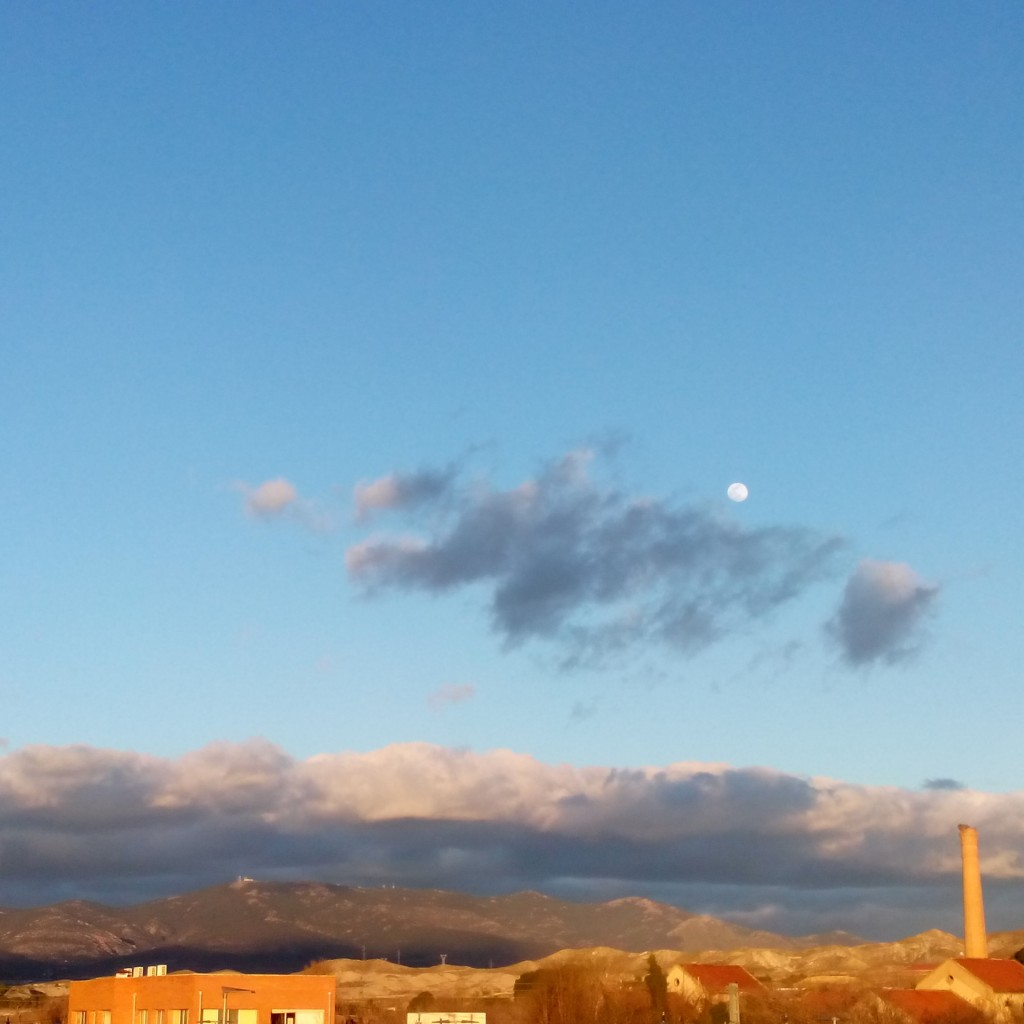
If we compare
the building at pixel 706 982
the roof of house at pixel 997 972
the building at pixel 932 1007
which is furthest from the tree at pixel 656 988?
the roof of house at pixel 997 972

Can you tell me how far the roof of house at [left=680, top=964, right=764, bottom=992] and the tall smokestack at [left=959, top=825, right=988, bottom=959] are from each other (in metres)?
27.3

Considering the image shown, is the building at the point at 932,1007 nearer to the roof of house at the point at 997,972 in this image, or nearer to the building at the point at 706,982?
the roof of house at the point at 997,972

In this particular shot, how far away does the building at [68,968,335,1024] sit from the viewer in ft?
330

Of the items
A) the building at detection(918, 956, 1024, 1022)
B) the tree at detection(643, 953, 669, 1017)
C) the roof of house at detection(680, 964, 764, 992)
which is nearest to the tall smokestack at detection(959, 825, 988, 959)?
the building at detection(918, 956, 1024, 1022)

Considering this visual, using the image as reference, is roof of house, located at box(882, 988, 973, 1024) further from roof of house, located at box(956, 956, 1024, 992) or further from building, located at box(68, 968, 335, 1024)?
building, located at box(68, 968, 335, 1024)

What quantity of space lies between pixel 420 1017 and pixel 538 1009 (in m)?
32.1

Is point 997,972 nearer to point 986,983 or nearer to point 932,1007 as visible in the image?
point 986,983

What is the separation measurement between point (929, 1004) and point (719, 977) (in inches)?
920

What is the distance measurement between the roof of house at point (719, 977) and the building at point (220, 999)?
57.6m

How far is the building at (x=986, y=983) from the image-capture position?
14025 cm

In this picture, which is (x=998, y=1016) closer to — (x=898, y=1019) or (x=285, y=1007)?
(x=898, y=1019)

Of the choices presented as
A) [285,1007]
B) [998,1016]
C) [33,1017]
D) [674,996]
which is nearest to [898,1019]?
[998,1016]

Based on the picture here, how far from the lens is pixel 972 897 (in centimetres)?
16888

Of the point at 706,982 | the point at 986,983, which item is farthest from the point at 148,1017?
the point at 986,983
